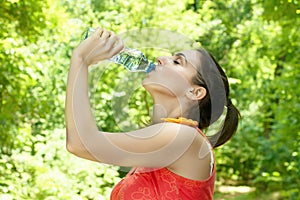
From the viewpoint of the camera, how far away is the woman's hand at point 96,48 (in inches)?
52.2

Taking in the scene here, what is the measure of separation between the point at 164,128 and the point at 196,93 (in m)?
0.19

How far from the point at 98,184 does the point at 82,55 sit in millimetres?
3834

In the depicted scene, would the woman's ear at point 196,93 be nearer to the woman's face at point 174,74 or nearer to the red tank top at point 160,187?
the woman's face at point 174,74

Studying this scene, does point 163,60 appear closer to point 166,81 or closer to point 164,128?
point 166,81

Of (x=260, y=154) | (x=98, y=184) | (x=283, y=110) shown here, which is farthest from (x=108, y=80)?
(x=260, y=154)

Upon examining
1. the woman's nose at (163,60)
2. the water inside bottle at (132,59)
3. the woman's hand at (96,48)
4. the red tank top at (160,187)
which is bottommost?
the red tank top at (160,187)

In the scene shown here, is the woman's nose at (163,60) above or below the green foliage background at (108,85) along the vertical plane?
above

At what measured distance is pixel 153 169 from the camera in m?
1.45

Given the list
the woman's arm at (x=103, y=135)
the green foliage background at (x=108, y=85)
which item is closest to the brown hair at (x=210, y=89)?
the woman's arm at (x=103, y=135)

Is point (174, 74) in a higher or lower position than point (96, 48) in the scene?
lower

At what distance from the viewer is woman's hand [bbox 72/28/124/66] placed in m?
1.33

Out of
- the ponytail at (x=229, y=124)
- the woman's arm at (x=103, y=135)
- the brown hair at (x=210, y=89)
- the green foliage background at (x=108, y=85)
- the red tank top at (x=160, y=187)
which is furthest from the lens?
the green foliage background at (x=108, y=85)

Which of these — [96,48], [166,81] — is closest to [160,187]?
[166,81]

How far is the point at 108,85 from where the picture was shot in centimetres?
→ 544
